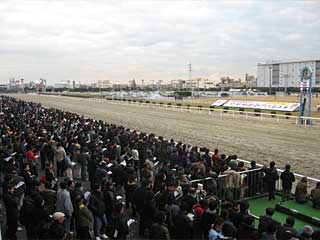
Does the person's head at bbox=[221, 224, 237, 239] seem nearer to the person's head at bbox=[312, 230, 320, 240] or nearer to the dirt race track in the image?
A: the person's head at bbox=[312, 230, 320, 240]

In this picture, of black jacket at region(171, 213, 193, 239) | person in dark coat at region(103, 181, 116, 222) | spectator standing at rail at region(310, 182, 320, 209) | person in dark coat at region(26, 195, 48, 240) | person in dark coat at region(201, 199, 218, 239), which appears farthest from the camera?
spectator standing at rail at region(310, 182, 320, 209)

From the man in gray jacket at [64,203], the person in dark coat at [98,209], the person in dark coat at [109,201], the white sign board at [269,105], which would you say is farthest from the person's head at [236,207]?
the white sign board at [269,105]

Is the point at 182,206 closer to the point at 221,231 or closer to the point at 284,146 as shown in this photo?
the point at 221,231

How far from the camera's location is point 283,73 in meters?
129

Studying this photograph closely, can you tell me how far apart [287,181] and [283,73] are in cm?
12976

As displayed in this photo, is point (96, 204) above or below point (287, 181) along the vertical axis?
above

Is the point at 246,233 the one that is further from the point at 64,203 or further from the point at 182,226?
the point at 64,203

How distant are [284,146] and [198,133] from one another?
601 cm

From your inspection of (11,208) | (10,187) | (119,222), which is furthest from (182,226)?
(10,187)

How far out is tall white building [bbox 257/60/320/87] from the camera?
115875 millimetres

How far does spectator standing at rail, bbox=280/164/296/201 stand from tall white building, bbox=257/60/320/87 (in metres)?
114

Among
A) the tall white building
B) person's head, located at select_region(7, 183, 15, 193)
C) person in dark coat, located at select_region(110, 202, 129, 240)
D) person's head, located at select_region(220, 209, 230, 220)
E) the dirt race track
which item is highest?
the tall white building

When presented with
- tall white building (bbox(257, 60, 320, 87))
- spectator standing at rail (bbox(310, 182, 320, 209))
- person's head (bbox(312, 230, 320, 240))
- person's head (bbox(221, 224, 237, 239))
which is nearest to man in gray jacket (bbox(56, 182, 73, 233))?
person's head (bbox(221, 224, 237, 239))

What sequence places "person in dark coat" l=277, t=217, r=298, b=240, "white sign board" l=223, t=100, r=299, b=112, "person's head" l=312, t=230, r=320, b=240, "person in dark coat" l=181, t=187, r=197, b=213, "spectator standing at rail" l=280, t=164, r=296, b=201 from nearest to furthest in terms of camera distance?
"person in dark coat" l=277, t=217, r=298, b=240
"person's head" l=312, t=230, r=320, b=240
"person in dark coat" l=181, t=187, r=197, b=213
"spectator standing at rail" l=280, t=164, r=296, b=201
"white sign board" l=223, t=100, r=299, b=112
